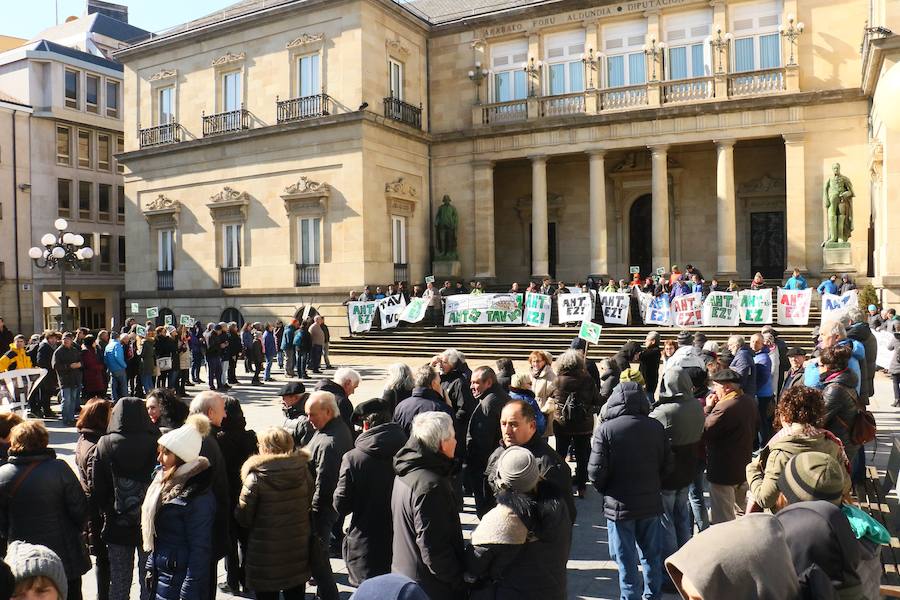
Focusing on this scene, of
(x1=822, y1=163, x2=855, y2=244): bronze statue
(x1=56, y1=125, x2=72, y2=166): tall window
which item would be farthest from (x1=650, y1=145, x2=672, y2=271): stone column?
(x1=56, y1=125, x2=72, y2=166): tall window

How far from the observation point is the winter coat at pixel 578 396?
852cm

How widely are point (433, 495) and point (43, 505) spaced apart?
2797 millimetres

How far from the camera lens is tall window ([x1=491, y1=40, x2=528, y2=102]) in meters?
30.5

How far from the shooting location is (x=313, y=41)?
95.1 ft

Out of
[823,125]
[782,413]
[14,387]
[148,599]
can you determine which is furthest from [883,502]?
[823,125]

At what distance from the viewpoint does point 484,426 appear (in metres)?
7.61

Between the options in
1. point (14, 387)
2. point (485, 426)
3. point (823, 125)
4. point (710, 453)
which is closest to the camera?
point (710, 453)

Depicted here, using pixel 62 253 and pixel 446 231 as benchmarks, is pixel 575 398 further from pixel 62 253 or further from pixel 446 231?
pixel 446 231

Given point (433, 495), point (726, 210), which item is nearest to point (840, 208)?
point (726, 210)

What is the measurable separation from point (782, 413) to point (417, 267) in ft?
86.6

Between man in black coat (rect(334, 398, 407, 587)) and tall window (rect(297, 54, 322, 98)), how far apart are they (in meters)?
26.1

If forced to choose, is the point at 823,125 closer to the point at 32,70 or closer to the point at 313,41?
the point at 313,41

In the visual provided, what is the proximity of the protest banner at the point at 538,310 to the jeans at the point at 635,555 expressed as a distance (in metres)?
18.2

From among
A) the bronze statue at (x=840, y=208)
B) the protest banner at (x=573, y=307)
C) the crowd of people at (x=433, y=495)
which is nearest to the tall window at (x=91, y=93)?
the protest banner at (x=573, y=307)
